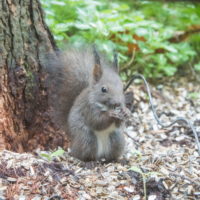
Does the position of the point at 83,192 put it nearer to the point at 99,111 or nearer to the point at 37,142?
the point at 99,111

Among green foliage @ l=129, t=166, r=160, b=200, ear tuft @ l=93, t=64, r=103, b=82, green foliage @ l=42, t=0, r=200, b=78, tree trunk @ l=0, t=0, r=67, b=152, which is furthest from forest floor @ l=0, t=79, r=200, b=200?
green foliage @ l=42, t=0, r=200, b=78

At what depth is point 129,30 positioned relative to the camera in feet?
13.6

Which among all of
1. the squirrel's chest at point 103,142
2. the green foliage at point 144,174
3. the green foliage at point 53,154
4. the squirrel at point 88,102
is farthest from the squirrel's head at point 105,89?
the green foliage at point 144,174

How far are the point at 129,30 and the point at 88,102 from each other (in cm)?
150

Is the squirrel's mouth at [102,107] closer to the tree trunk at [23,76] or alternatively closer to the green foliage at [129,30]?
the tree trunk at [23,76]

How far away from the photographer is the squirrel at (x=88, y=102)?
2.82m

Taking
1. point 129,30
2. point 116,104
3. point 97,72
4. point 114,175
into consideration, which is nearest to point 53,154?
point 114,175

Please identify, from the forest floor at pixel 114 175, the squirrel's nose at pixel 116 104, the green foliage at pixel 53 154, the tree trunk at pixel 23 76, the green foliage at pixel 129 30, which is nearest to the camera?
the forest floor at pixel 114 175

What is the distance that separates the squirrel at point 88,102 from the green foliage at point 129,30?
29 centimetres

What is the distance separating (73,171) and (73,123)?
1.50 ft

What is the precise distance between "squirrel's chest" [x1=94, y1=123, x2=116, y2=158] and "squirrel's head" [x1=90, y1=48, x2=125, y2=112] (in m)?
0.18

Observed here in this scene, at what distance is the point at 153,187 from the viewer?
2445 millimetres

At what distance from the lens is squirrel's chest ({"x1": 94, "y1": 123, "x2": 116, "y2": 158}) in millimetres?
2895

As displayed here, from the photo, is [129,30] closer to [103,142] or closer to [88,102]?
[88,102]
